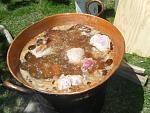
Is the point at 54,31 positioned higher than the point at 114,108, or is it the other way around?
the point at 54,31

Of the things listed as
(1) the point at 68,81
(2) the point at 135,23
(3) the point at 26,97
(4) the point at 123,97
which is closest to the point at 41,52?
(1) the point at 68,81

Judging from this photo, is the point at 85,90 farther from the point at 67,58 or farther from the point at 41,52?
the point at 41,52

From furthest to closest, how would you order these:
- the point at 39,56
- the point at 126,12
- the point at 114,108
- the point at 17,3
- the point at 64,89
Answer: the point at 17,3
the point at 126,12
the point at 114,108
the point at 39,56
the point at 64,89

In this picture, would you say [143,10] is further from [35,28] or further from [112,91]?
[35,28]

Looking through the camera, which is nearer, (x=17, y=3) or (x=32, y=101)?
(x=32, y=101)

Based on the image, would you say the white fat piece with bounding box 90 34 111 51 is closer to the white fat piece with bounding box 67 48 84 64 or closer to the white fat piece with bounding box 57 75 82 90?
the white fat piece with bounding box 67 48 84 64

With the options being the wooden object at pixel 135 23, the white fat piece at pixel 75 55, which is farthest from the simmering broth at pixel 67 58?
the wooden object at pixel 135 23

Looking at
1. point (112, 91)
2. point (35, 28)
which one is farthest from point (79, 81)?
point (112, 91)
